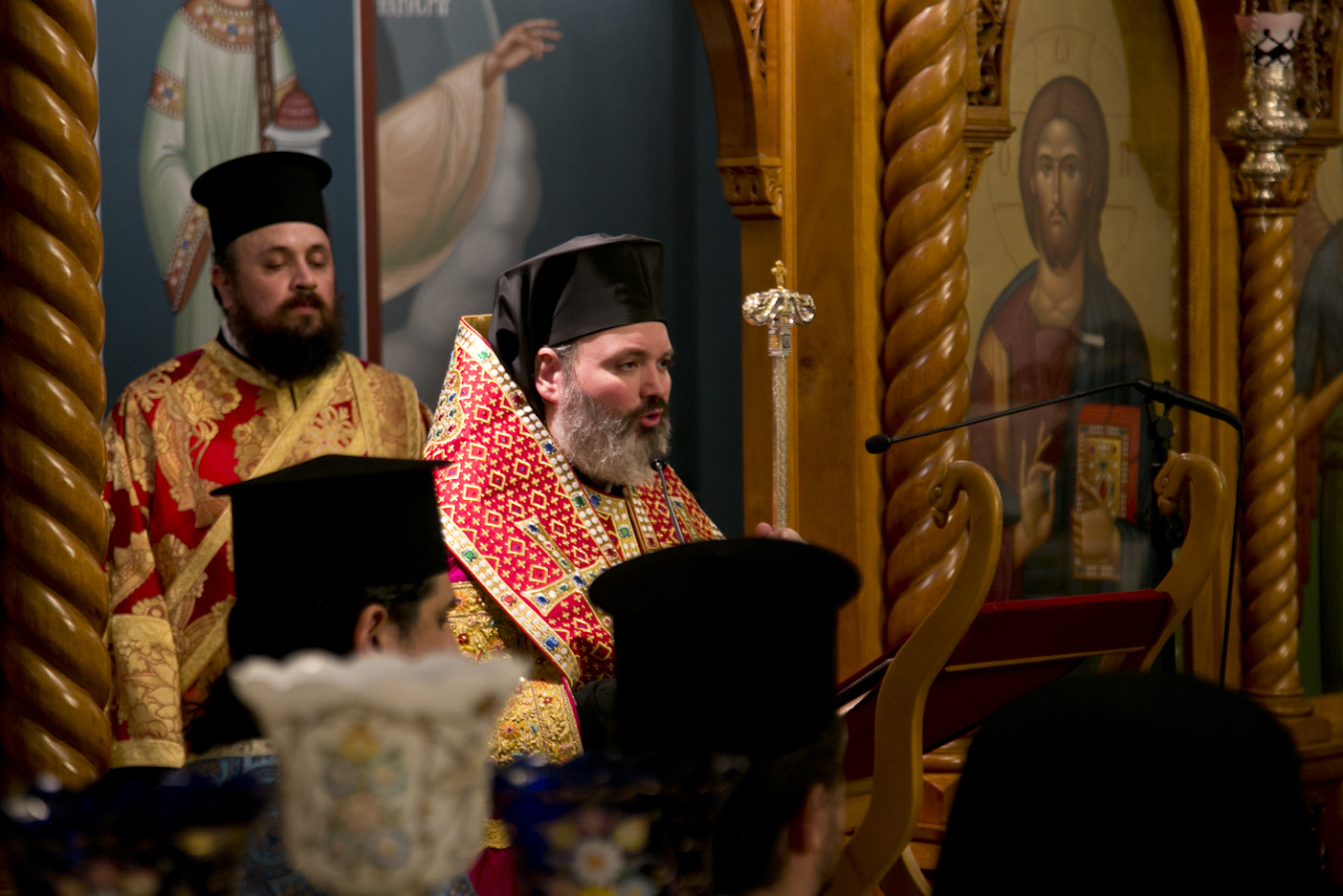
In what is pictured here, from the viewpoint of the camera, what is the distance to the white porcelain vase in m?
1.06

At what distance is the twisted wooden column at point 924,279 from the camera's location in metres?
4.16

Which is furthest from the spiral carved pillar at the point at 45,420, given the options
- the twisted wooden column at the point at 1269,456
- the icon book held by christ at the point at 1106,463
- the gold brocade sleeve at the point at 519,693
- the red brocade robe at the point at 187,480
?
the twisted wooden column at the point at 1269,456

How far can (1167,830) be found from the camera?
1.17 m

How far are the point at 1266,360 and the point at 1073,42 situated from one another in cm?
141

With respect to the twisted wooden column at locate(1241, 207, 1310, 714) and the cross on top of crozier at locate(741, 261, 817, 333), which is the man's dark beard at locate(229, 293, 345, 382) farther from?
the twisted wooden column at locate(1241, 207, 1310, 714)

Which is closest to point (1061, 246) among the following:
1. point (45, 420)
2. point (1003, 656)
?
point (1003, 656)

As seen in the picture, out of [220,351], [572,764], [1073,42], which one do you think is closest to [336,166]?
[220,351]

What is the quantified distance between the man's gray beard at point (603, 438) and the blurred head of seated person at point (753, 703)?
1.53m

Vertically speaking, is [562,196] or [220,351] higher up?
[562,196]

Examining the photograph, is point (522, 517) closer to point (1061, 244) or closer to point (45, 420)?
point (45, 420)

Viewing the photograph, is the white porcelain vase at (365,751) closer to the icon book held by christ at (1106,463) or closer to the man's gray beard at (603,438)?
the man's gray beard at (603,438)

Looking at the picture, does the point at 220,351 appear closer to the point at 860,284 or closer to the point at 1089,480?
the point at 860,284

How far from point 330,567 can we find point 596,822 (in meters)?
0.56

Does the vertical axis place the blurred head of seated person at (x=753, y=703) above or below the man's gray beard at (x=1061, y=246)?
below
